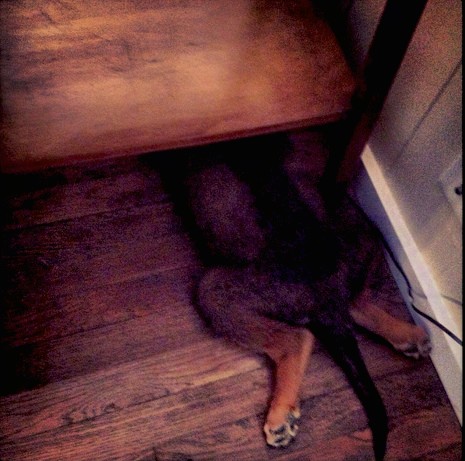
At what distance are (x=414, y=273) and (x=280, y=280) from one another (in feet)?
1.26

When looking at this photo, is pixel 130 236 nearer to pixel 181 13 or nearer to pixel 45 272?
pixel 45 272

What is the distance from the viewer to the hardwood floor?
3.71ft

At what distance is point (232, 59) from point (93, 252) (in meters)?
0.64

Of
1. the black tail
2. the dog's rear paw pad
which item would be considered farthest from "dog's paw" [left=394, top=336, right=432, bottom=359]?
the black tail

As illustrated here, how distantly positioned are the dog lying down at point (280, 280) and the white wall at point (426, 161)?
0.11 m

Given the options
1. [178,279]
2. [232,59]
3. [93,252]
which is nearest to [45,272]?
[93,252]

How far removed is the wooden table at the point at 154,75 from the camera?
92 cm

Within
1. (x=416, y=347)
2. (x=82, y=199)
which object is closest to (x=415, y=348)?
(x=416, y=347)

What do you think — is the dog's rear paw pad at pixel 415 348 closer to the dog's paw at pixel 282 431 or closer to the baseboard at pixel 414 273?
the baseboard at pixel 414 273

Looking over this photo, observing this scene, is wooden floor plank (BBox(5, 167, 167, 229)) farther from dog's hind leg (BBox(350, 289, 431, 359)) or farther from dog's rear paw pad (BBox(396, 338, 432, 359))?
dog's rear paw pad (BBox(396, 338, 432, 359))

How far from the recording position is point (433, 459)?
3.70 feet

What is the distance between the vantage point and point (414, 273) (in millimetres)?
1230

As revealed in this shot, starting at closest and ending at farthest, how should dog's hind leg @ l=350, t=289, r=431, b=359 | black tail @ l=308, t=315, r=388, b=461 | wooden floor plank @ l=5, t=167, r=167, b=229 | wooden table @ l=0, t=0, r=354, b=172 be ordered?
wooden table @ l=0, t=0, r=354, b=172, black tail @ l=308, t=315, r=388, b=461, dog's hind leg @ l=350, t=289, r=431, b=359, wooden floor plank @ l=5, t=167, r=167, b=229

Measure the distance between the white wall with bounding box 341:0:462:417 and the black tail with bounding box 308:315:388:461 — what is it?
21 cm
